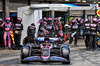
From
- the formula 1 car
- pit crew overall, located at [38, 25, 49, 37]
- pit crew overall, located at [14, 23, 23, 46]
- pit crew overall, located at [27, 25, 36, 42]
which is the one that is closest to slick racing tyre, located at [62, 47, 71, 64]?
the formula 1 car

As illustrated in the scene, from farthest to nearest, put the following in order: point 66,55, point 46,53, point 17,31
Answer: point 17,31 → point 66,55 → point 46,53

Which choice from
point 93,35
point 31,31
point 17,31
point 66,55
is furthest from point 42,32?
point 66,55

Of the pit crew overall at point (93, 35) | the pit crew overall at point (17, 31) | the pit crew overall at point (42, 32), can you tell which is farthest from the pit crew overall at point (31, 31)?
the pit crew overall at point (93, 35)

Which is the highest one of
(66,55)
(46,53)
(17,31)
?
(17,31)

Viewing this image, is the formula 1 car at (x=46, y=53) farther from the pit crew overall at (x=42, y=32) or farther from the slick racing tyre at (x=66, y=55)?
the pit crew overall at (x=42, y=32)

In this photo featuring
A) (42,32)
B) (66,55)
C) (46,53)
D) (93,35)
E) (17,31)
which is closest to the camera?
(46,53)

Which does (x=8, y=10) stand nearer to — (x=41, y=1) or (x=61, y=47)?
(x=41, y=1)

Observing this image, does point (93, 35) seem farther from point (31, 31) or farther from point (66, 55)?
point (66, 55)

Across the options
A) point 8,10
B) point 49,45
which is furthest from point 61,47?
point 8,10

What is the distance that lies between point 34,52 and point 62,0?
1593cm

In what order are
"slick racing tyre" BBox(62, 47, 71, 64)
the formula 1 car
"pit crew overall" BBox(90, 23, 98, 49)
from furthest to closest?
1. "pit crew overall" BBox(90, 23, 98, 49)
2. "slick racing tyre" BBox(62, 47, 71, 64)
3. the formula 1 car

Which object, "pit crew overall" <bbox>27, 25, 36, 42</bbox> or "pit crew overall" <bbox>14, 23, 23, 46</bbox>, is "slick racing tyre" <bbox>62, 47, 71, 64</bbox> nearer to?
"pit crew overall" <bbox>14, 23, 23, 46</bbox>

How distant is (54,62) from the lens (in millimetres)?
9383

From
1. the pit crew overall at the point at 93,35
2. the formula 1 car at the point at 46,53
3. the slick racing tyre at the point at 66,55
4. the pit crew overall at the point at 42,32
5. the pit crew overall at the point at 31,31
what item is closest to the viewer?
the formula 1 car at the point at 46,53
